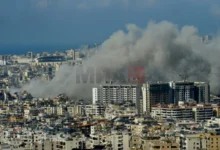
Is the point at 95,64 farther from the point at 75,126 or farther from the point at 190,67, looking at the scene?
the point at 75,126

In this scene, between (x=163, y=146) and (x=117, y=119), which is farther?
(x=117, y=119)

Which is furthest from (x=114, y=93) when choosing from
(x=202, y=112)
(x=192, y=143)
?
(x=192, y=143)

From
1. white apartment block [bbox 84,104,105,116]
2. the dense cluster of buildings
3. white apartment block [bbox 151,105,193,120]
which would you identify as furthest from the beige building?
white apartment block [bbox 84,104,105,116]

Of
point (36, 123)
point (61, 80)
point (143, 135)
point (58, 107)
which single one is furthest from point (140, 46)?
point (143, 135)

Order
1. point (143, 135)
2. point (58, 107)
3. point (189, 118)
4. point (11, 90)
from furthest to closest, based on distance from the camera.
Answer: point (11, 90) < point (58, 107) < point (189, 118) < point (143, 135)

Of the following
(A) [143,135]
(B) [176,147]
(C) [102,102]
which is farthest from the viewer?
(C) [102,102]

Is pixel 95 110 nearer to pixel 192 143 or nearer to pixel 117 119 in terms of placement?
pixel 117 119

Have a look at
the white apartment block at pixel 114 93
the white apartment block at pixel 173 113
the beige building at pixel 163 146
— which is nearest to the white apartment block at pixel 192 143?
the beige building at pixel 163 146

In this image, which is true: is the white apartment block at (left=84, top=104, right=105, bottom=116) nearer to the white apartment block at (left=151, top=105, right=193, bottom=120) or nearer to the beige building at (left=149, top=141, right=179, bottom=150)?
the white apartment block at (left=151, top=105, right=193, bottom=120)

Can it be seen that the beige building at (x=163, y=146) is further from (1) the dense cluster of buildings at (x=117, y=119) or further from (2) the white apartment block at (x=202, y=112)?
(2) the white apartment block at (x=202, y=112)
